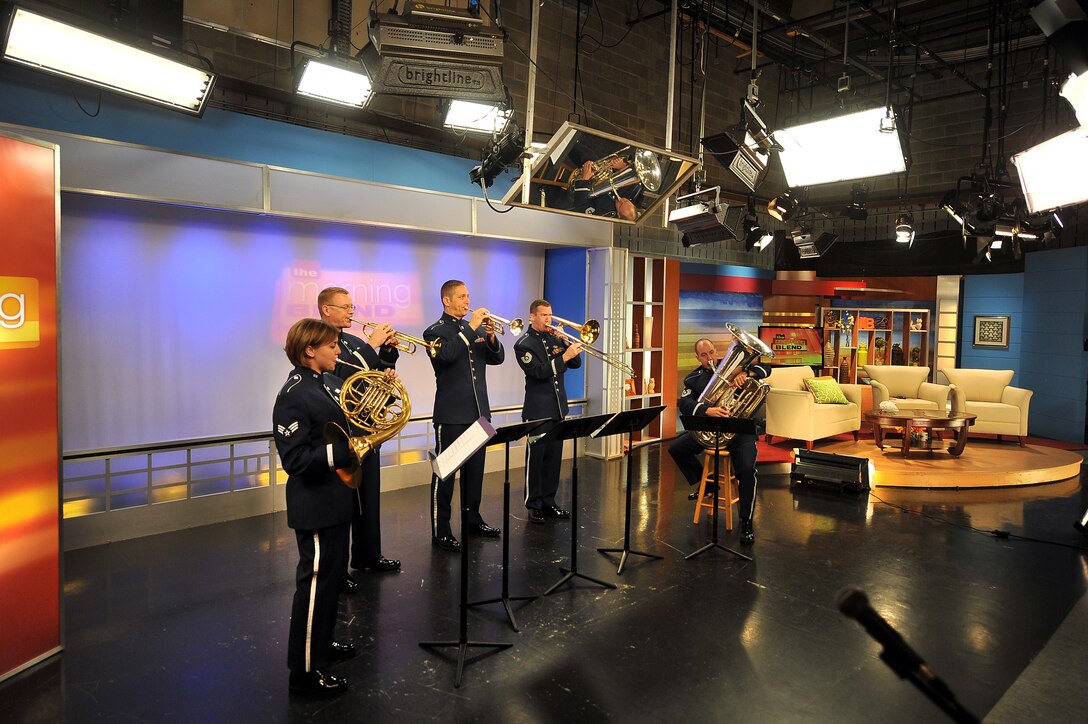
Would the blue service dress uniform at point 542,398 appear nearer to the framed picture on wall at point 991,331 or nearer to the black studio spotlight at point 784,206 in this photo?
the black studio spotlight at point 784,206

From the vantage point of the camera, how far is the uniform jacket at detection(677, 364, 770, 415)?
5.78 metres

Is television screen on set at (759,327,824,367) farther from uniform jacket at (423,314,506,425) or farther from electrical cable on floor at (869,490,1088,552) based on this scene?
uniform jacket at (423,314,506,425)

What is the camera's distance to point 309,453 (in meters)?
3.15

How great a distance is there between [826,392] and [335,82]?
7.52m

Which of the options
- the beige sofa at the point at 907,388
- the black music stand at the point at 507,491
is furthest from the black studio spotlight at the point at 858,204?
the black music stand at the point at 507,491

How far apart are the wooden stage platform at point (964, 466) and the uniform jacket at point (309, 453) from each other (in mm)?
6426

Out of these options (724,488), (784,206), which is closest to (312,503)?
(724,488)

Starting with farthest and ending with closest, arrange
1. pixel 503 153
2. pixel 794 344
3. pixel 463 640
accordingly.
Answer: pixel 794 344, pixel 503 153, pixel 463 640

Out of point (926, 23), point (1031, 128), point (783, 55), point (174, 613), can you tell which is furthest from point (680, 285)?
point (174, 613)

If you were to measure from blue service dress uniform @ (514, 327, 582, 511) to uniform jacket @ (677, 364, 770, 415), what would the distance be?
1.01 metres

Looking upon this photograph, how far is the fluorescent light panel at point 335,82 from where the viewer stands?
5.81m

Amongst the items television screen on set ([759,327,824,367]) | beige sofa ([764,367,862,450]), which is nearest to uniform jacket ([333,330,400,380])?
beige sofa ([764,367,862,450])

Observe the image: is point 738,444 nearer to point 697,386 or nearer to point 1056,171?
point 697,386

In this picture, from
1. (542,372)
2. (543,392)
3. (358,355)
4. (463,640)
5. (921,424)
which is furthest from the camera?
(921,424)
